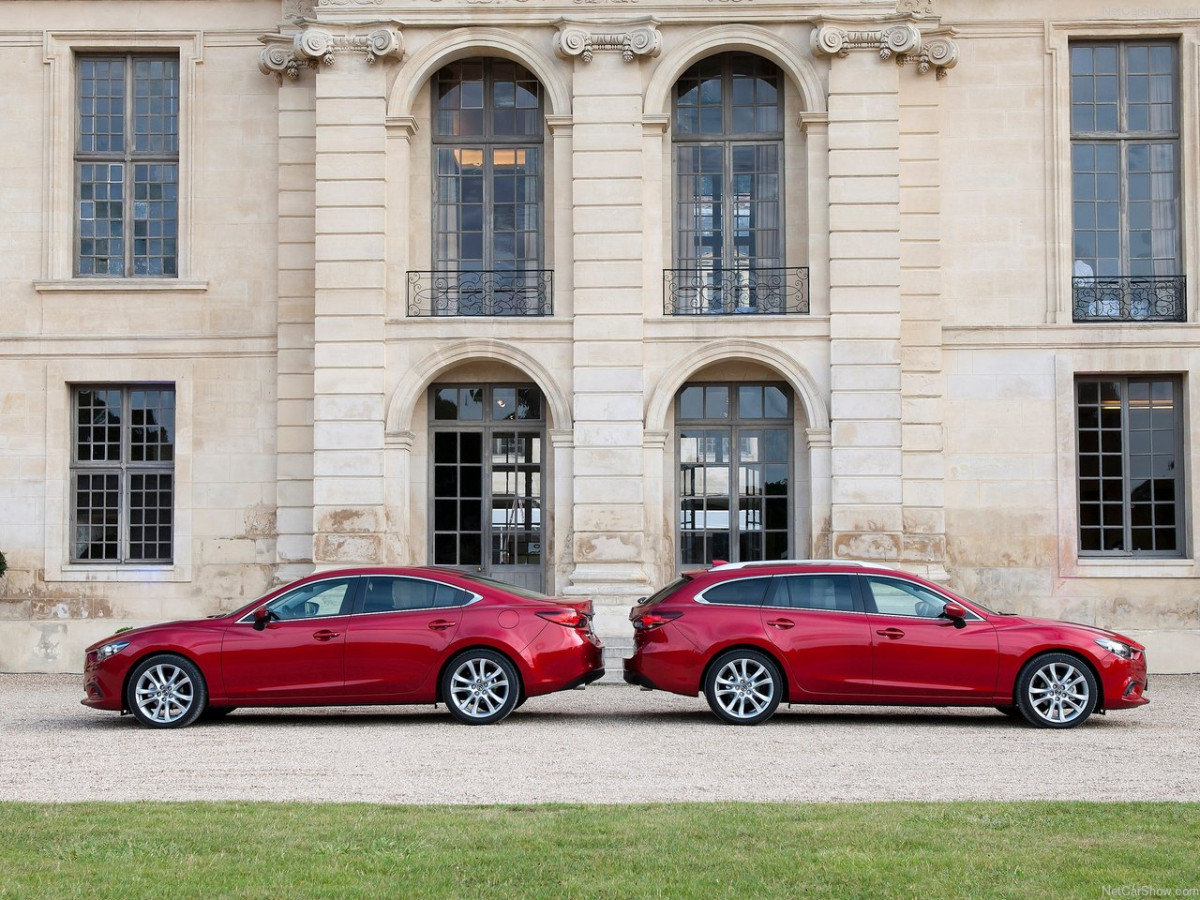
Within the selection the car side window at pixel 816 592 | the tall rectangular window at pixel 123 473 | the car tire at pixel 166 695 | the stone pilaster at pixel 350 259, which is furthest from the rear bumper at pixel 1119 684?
the tall rectangular window at pixel 123 473

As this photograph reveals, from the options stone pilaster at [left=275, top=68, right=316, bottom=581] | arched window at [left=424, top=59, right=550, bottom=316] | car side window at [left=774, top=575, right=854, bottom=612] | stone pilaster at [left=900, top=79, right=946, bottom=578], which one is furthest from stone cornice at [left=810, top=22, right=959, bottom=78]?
car side window at [left=774, top=575, right=854, bottom=612]

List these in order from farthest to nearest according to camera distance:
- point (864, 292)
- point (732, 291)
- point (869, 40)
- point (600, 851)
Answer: point (732, 291)
point (869, 40)
point (864, 292)
point (600, 851)

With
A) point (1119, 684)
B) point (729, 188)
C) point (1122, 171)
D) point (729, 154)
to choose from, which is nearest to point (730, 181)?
point (729, 188)

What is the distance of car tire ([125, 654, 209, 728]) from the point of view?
14484 millimetres

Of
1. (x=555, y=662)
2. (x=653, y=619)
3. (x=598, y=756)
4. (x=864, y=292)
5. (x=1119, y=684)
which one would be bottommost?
(x=598, y=756)

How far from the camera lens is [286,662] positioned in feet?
47.4

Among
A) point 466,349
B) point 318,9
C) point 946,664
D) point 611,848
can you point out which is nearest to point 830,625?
point 946,664

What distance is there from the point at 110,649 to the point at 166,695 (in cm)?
71

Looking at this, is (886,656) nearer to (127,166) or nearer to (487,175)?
(487,175)

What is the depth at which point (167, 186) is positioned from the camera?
75.0ft

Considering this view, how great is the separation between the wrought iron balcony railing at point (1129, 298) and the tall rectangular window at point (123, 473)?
13049 mm

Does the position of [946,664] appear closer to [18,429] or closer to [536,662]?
[536,662]

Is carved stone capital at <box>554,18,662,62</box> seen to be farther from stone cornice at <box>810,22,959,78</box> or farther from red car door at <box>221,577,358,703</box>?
red car door at <box>221,577,358,703</box>

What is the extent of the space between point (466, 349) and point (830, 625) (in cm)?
867
